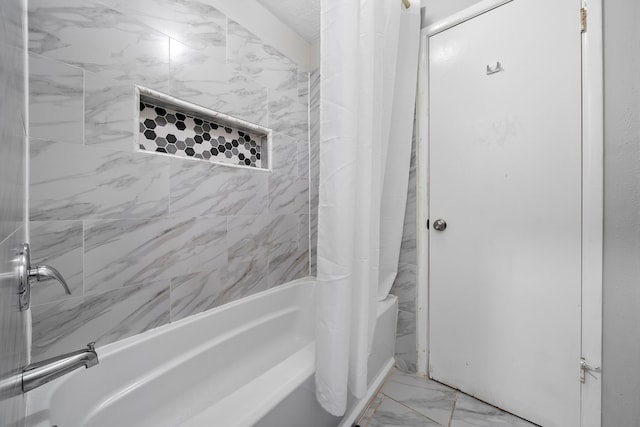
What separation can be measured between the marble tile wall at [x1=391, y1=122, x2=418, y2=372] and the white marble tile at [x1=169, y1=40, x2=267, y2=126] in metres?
0.94

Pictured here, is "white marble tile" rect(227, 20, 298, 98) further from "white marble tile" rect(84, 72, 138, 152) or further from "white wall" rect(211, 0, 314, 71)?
"white marble tile" rect(84, 72, 138, 152)

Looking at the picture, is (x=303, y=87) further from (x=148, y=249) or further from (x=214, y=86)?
(x=148, y=249)

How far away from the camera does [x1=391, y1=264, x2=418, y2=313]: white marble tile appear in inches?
51.9

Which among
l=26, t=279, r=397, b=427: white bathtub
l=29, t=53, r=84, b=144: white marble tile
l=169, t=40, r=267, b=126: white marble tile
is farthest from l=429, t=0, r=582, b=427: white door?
l=29, t=53, r=84, b=144: white marble tile

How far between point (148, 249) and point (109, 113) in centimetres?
54

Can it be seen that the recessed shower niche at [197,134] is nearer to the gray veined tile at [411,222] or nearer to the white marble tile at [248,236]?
the white marble tile at [248,236]

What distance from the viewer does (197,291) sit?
1143mm

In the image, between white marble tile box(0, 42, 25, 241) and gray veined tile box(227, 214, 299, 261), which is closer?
white marble tile box(0, 42, 25, 241)

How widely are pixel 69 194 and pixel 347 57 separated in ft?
3.40

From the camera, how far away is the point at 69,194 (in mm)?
813

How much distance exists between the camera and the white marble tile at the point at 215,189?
3.58 feet

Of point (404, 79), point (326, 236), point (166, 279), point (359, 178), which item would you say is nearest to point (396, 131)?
point (404, 79)

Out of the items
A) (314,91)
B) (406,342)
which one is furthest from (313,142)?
(406,342)

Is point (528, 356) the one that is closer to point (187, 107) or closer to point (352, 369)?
point (352, 369)
